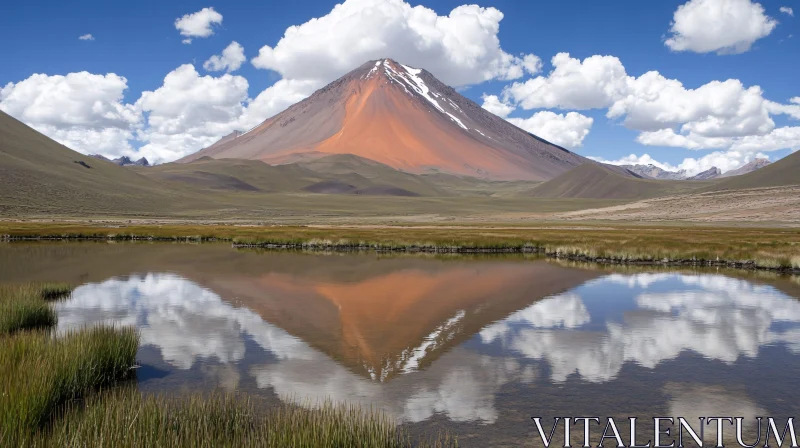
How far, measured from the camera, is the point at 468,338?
699 inches

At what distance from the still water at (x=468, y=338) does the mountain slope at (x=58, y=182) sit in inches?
4626

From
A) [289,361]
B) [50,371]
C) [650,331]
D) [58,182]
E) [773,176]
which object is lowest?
[289,361]

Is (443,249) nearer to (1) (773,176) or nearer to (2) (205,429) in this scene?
(2) (205,429)

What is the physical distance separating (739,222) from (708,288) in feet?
267

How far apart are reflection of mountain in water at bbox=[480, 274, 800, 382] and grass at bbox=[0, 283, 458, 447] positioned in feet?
21.8

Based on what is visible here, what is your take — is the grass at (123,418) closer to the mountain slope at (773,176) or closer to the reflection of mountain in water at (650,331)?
the reflection of mountain in water at (650,331)

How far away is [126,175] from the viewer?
196 meters

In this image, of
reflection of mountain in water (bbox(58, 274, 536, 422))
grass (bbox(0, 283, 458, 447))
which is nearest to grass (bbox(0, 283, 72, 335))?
reflection of mountain in water (bbox(58, 274, 536, 422))

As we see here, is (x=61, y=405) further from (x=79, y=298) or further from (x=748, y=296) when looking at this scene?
(x=748, y=296)

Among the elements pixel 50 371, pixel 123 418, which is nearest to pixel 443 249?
pixel 50 371

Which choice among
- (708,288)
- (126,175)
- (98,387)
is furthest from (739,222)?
(126,175)

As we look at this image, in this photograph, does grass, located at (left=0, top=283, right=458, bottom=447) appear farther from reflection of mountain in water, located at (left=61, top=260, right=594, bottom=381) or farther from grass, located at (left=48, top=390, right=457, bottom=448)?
reflection of mountain in water, located at (left=61, top=260, right=594, bottom=381)

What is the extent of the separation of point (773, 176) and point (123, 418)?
19920 centimetres

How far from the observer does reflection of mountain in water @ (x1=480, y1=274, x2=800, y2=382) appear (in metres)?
15.5
